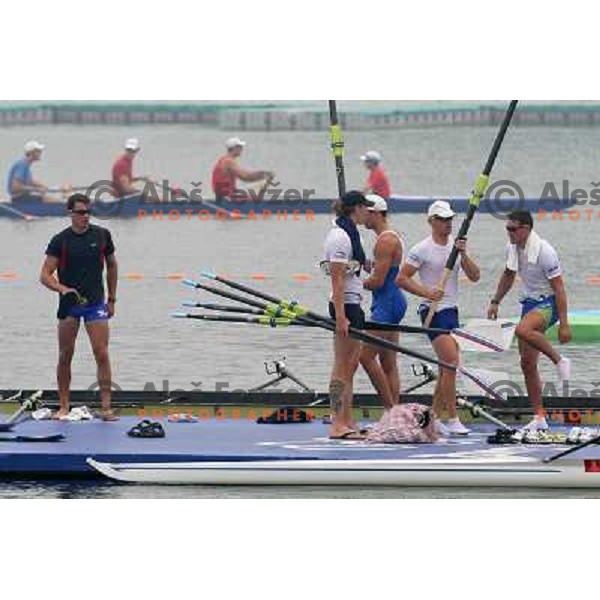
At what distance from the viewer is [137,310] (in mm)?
35406

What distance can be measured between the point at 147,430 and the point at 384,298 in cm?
197

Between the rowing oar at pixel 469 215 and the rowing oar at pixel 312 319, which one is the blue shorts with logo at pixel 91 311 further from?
the rowing oar at pixel 469 215

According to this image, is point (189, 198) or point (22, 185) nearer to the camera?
point (22, 185)

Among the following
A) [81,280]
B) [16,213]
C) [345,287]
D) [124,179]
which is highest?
[124,179]

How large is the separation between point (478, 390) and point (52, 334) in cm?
1438

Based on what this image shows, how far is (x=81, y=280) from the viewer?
18.7 meters

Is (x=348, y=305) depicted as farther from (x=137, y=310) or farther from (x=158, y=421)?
(x=137, y=310)

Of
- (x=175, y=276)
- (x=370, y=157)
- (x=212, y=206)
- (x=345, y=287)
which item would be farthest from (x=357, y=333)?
(x=370, y=157)

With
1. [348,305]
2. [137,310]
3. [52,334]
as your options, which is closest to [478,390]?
[348,305]

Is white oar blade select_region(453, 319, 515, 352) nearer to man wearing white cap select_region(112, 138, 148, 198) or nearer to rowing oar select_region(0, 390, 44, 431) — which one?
rowing oar select_region(0, 390, 44, 431)

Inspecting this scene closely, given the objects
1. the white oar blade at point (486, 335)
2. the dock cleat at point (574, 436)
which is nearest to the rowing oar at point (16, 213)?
the white oar blade at point (486, 335)

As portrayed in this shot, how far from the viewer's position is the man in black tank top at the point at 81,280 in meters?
18.6

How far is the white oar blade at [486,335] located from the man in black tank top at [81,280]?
8.77ft

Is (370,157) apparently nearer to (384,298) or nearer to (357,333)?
(384,298)
